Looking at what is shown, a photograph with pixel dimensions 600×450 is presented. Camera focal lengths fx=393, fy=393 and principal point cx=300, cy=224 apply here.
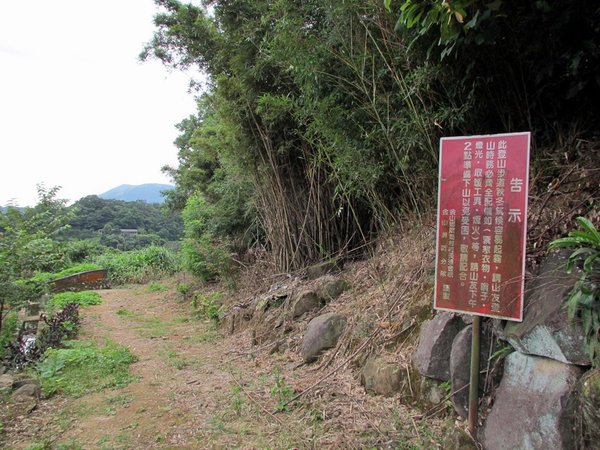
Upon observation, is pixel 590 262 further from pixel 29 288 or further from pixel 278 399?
pixel 29 288

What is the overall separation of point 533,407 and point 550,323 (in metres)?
0.40

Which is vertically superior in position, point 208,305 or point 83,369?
point 208,305

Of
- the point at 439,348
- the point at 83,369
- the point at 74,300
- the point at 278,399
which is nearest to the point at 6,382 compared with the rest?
the point at 83,369

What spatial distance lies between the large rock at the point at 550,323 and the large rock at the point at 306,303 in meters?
2.63

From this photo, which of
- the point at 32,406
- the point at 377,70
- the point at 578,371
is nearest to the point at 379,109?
the point at 377,70

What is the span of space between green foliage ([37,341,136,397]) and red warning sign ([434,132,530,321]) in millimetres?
3287

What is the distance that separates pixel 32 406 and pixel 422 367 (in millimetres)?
3220

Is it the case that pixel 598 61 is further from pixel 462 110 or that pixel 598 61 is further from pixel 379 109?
pixel 379 109

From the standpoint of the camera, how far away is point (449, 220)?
221 cm

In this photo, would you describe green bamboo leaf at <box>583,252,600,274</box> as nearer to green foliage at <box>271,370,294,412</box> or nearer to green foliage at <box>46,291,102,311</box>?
green foliage at <box>271,370,294,412</box>

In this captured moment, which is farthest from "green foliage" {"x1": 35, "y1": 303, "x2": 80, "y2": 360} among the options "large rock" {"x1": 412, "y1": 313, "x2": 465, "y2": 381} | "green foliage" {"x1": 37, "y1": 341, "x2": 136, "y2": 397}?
"large rock" {"x1": 412, "y1": 313, "x2": 465, "y2": 381}

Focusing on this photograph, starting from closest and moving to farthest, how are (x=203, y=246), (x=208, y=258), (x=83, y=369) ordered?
1. (x=83, y=369)
2. (x=208, y=258)
3. (x=203, y=246)

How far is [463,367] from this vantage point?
2.26 metres

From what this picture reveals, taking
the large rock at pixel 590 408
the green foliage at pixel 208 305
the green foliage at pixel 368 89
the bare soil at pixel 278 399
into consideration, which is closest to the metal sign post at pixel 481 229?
the large rock at pixel 590 408
